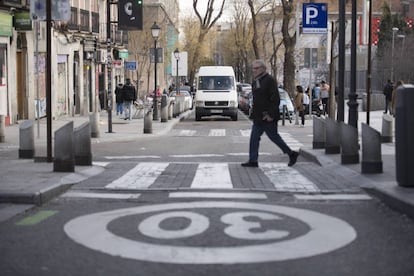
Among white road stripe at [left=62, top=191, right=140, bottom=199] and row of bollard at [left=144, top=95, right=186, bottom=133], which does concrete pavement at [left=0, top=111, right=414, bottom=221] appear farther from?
row of bollard at [left=144, top=95, right=186, bottom=133]

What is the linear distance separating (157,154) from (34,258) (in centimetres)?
1018

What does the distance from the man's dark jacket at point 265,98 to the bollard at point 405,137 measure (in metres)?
3.30

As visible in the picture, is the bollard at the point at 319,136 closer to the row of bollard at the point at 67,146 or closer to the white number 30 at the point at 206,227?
the row of bollard at the point at 67,146

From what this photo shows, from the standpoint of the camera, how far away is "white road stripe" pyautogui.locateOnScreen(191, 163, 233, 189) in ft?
31.9

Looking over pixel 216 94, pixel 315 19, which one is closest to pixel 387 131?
pixel 315 19

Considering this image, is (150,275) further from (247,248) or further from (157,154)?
(157,154)

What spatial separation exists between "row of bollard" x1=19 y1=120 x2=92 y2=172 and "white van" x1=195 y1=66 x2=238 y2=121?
21.1 m

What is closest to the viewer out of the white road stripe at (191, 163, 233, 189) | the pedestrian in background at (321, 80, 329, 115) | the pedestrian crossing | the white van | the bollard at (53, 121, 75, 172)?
the pedestrian crossing

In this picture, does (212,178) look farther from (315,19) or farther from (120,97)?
(120,97)

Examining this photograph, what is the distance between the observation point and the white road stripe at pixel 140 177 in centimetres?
980

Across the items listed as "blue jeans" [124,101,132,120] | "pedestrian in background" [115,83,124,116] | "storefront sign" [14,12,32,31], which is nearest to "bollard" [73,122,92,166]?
"storefront sign" [14,12,32,31]

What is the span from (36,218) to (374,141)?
5.19m

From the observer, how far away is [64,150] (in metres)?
10.5

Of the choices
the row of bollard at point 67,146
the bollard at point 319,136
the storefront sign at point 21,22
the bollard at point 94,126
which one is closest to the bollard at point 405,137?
the row of bollard at point 67,146
